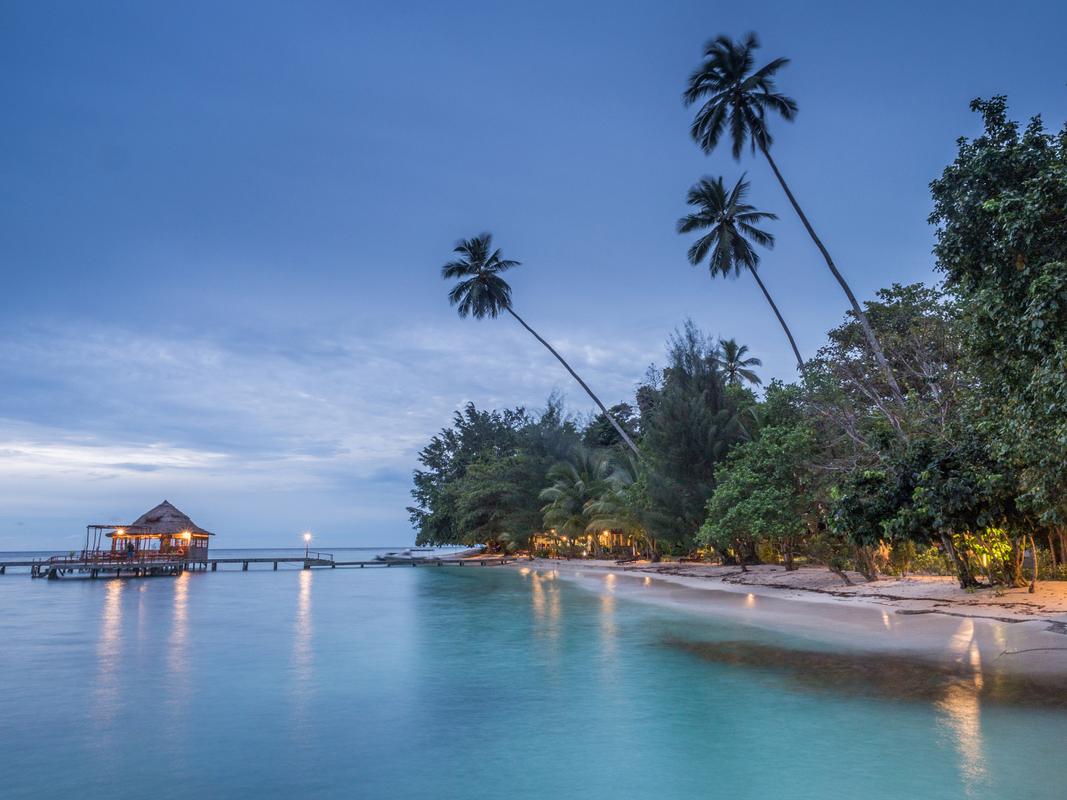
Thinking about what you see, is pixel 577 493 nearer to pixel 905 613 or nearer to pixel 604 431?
pixel 604 431

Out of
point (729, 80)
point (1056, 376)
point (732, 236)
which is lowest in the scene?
point (1056, 376)

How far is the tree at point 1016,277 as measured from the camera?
684 centimetres

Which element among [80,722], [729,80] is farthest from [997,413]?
[729,80]

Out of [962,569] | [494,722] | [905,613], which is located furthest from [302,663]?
[962,569]

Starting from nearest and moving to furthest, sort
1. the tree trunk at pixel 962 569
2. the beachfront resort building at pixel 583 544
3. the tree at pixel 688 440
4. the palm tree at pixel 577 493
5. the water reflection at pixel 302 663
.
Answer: the water reflection at pixel 302 663 < the tree trunk at pixel 962 569 < the tree at pixel 688 440 < the palm tree at pixel 577 493 < the beachfront resort building at pixel 583 544

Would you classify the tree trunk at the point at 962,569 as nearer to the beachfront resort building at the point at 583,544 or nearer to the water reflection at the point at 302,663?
the water reflection at the point at 302,663

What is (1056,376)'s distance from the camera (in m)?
6.66

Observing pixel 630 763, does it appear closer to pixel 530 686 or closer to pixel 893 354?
pixel 530 686

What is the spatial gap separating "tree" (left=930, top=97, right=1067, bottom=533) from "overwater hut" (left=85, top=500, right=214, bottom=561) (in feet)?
128

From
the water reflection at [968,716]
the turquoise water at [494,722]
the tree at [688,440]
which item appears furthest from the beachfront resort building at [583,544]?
the water reflection at [968,716]

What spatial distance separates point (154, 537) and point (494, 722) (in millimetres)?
37223

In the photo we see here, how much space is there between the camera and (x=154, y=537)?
1503 inches

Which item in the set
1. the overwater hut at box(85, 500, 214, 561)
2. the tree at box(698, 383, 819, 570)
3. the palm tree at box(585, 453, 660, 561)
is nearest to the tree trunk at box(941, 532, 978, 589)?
the tree at box(698, 383, 819, 570)

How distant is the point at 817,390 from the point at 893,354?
2494 mm
